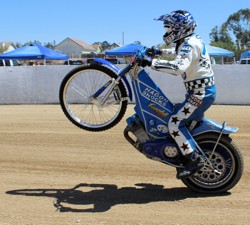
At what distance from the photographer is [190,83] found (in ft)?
16.6

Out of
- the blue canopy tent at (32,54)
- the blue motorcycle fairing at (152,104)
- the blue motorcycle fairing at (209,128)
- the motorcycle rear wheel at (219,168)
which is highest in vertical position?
the blue canopy tent at (32,54)

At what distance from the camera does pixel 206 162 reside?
17.2 feet

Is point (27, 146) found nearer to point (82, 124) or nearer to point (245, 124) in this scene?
point (82, 124)

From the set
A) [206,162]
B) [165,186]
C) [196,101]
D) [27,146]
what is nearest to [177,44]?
[196,101]

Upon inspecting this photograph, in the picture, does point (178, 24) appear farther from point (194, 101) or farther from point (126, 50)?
point (126, 50)

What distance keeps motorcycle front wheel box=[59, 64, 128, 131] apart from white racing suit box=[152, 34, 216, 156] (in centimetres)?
71

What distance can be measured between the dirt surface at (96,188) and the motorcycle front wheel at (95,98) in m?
0.84

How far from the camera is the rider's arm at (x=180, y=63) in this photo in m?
4.79

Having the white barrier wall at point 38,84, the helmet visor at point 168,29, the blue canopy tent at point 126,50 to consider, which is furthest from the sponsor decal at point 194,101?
the blue canopy tent at point 126,50

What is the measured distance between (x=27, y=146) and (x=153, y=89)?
383 centimetres

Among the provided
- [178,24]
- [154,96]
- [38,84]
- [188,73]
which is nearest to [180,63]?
[188,73]

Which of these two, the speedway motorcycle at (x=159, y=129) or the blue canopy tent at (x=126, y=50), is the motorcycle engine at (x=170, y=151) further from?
the blue canopy tent at (x=126, y=50)

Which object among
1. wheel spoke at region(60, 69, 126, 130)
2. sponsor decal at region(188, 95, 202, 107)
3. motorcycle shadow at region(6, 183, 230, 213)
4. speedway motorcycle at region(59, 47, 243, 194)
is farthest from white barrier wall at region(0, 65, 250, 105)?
sponsor decal at region(188, 95, 202, 107)

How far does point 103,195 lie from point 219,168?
147 centimetres
